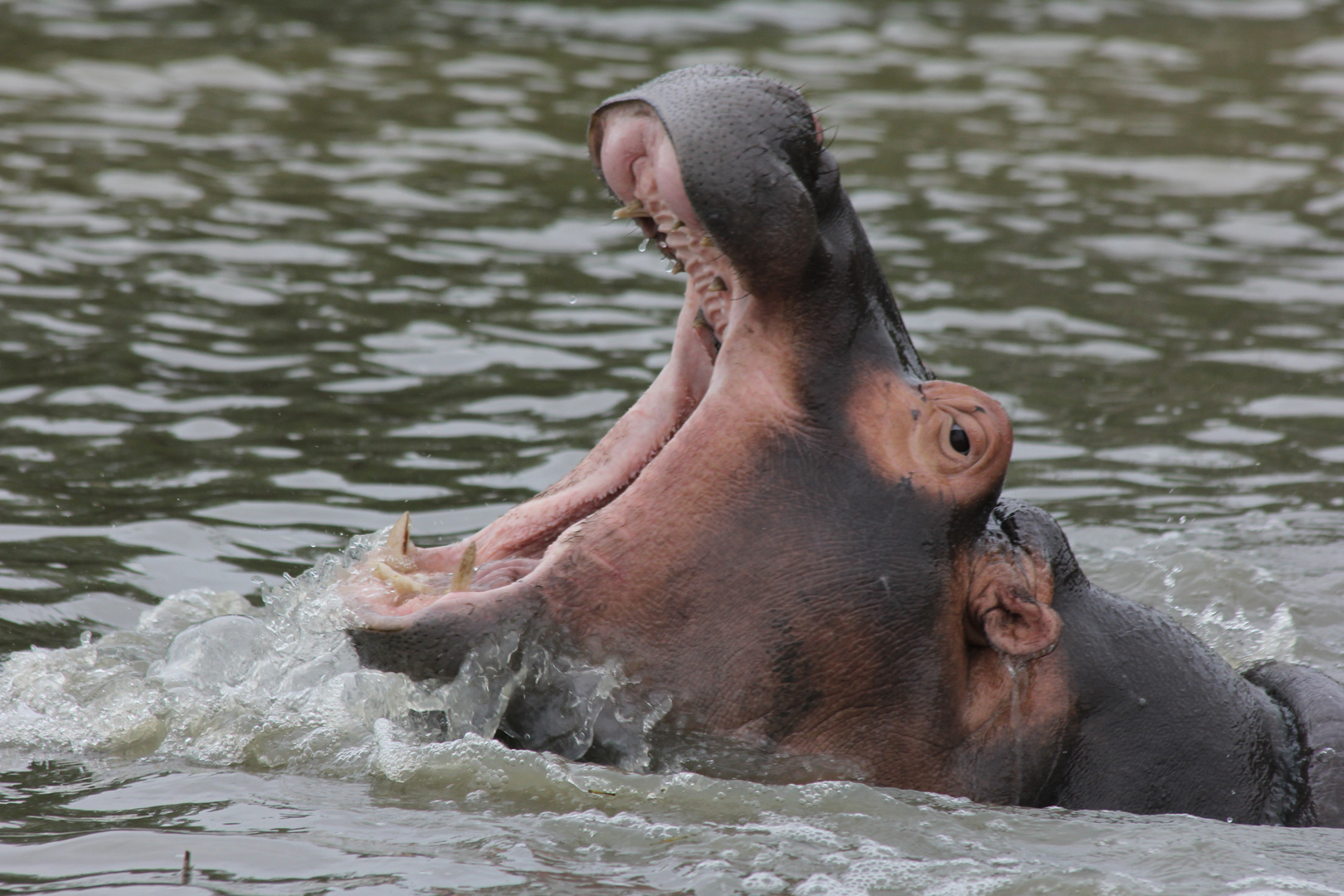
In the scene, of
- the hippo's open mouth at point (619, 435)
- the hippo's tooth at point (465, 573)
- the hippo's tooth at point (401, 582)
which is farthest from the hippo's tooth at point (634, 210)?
the hippo's tooth at point (401, 582)

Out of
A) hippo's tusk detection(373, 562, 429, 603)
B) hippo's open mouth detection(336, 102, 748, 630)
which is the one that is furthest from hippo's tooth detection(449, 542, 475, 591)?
hippo's tusk detection(373, 562, 429, 603)

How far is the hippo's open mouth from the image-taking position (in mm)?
3725

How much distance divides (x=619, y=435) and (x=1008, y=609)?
101 centimetres

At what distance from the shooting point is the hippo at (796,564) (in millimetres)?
3658

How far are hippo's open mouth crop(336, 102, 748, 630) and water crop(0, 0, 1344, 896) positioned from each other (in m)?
0.24

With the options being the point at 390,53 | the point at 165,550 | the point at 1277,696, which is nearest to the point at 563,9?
the point at 390,53

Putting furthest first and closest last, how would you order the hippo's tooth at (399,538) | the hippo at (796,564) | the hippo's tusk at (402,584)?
the hippo's tooth at (399,538)
the hippo's tusk at (402,584)
the hippo at (796,564)

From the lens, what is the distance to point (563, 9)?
1548 cm

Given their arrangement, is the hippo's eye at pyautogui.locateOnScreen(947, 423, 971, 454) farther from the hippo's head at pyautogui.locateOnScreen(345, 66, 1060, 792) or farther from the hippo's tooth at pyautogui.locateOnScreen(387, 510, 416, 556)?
the hippo's tooth at pyautogui.locateOnScreen(387, 510, 416, 556)

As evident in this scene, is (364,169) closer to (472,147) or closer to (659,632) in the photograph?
(472,147)

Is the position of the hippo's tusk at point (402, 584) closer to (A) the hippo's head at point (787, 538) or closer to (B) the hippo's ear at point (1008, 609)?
(A) the hippo's head at point (787, 538)

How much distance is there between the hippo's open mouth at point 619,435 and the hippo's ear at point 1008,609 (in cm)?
76

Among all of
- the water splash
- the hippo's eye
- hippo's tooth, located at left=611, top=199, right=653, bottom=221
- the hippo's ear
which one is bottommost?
the water splash

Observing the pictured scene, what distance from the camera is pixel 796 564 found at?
3.67 meters
